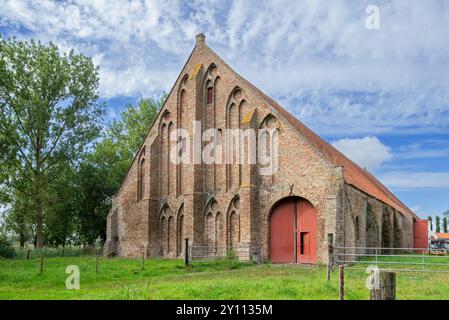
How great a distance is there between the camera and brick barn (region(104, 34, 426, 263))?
24172mm

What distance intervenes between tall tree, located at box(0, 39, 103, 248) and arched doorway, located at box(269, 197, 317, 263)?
19580 mm

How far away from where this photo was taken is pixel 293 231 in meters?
25.1

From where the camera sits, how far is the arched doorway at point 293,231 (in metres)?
24.4

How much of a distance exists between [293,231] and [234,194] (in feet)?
14.0

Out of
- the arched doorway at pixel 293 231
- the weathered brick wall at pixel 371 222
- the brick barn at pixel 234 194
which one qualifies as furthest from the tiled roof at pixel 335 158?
the arched doorway at pixel 293 231

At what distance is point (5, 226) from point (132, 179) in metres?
29.6

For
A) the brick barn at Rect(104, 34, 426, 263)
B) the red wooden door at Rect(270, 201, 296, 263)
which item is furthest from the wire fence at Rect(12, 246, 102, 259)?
the red wooden door at Rect(270, 201, 296, 263)

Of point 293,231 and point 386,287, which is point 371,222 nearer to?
point 293,231

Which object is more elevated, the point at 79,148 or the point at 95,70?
the point at 95,70

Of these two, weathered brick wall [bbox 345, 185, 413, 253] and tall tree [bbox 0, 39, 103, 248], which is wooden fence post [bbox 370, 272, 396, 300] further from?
tall tree [bbox 0, 39, 103, 248]

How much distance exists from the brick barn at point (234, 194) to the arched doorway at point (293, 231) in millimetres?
55

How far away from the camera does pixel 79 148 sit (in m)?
37.8
